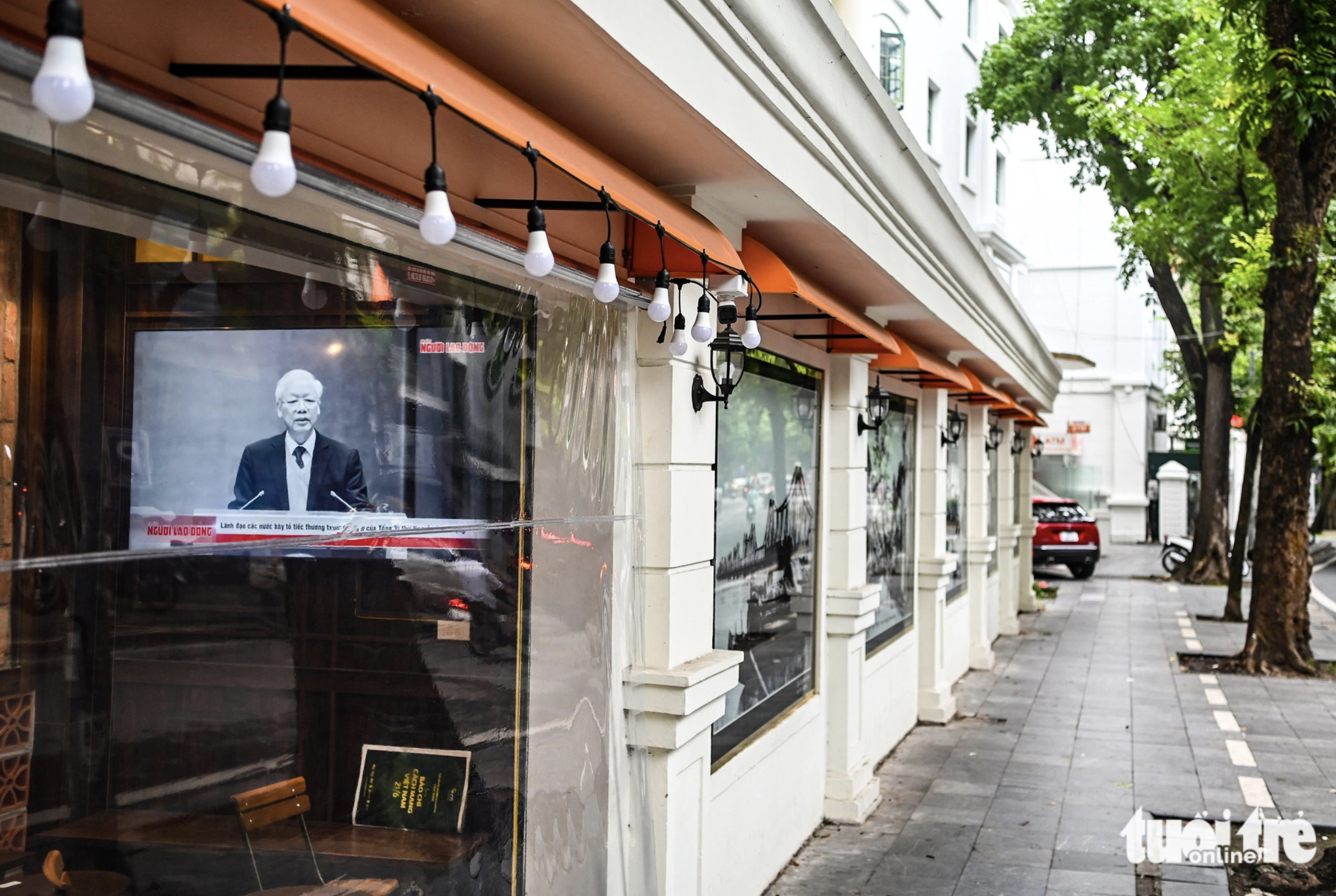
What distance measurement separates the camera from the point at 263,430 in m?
2.54

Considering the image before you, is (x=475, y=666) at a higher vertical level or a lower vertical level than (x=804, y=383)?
lower

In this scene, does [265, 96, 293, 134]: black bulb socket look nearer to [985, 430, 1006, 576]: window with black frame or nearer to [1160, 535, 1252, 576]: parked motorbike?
[985, 430, 1006, 576]: window with black frame

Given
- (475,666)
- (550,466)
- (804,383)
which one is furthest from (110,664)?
(804,383)

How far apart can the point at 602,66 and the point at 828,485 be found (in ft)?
15.0

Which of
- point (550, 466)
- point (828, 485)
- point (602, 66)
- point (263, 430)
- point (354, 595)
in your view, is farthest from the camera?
point (828, 485)

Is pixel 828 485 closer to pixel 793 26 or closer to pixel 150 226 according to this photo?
pixel 793 26

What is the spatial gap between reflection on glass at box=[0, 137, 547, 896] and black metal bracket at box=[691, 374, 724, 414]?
124 cm

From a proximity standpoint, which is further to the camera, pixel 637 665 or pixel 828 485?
pixel 828 485

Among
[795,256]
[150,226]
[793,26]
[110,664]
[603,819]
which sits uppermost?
[793,26]

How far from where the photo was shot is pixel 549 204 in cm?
312

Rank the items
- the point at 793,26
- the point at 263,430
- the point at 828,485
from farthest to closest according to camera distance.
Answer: the point at 828,485 < the point at 793,26 < the point at 263,430

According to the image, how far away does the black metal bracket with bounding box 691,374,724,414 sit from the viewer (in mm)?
4559

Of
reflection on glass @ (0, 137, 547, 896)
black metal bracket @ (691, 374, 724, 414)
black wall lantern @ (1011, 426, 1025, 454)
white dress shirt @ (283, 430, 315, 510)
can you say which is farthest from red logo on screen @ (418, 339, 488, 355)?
black wall lantern @ (1011, 426, 1025, 454)

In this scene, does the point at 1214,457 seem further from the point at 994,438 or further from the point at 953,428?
the point at 953,428
